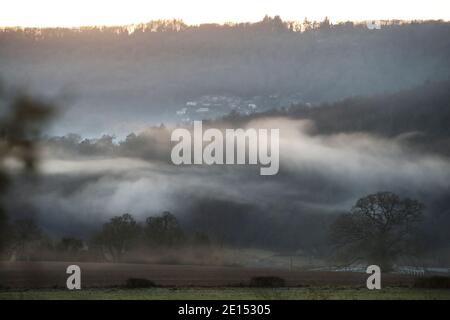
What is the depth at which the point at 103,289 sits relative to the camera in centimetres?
3319

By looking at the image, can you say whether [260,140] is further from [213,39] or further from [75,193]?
[75,193]

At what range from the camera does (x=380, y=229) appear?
3666 cm

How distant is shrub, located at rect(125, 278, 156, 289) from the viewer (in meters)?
34.3

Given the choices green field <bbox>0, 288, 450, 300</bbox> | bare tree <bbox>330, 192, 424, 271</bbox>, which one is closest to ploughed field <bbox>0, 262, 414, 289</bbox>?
bare tree <bbox>330, 192, 424, 271</bbox>

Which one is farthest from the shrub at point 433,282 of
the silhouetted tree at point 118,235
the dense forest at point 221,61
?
the silhouetted tree at point 118,235

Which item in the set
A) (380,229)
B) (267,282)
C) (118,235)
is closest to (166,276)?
(118,235)

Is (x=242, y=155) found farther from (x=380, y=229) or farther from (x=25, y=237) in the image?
(x=25, y=237)

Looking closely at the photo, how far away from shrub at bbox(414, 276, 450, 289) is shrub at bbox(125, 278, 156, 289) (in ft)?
30.8

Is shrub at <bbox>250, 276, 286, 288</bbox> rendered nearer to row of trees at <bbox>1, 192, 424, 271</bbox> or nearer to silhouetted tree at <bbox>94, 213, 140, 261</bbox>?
row of trees at <bbox>1, 192, 424, 271</bbox>

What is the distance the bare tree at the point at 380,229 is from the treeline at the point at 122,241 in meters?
5.47

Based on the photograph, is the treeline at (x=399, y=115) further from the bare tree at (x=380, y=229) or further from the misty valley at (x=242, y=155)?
the bare tree at (x=380, y=229)

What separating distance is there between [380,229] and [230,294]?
8.12 m

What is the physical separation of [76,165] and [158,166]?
9.92ft
